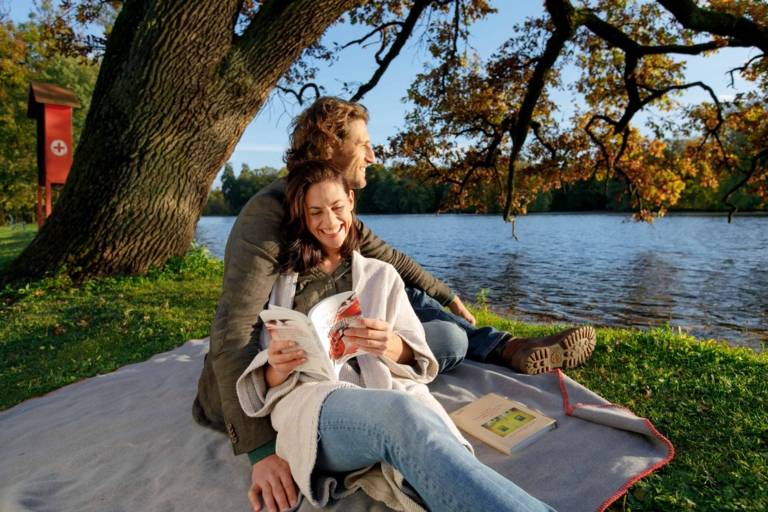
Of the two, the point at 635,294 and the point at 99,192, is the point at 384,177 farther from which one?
the point at 99,192

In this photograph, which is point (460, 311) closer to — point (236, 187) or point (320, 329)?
point (320, 329)

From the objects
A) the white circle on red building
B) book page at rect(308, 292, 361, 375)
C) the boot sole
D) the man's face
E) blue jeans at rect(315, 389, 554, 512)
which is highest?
the white circle on red building

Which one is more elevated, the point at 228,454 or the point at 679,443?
the point at 679,443

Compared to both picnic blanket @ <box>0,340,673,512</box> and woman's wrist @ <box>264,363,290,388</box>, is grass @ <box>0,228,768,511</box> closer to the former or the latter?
picnic blanket @ <box>0,340,673,512</box>

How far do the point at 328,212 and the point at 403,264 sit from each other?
144 cm

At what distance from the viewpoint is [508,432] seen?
8.82 feet

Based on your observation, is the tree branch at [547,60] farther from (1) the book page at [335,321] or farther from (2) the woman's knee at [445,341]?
(1) the book page at [335,321]

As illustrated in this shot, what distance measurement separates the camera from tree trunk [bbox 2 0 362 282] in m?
6.82

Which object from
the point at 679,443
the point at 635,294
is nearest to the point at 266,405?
the point at 679,443

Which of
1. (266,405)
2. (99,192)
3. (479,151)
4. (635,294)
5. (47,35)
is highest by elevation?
(47,35)

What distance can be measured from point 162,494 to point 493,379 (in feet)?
7.23

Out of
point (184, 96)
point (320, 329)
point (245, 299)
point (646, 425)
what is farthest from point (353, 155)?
point (184, 96)

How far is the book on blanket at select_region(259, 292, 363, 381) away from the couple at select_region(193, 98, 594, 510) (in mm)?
73

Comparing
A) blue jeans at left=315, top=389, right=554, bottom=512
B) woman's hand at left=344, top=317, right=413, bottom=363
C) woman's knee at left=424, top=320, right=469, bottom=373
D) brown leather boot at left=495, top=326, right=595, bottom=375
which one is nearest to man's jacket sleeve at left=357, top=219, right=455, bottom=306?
woman's knee at left=424, top=320, right=469, bottom=373
